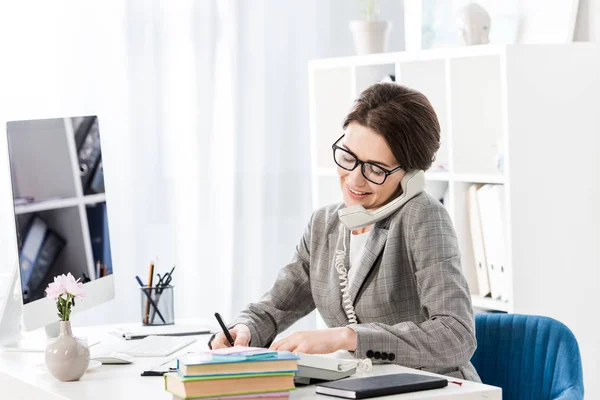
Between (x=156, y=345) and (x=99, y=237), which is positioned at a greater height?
(x=99, y=237)

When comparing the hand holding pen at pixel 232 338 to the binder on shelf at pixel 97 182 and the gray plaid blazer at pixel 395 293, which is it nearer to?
the gray plaid blazer at pixel 395 293

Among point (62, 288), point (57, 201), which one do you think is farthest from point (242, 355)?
point (57, 201)

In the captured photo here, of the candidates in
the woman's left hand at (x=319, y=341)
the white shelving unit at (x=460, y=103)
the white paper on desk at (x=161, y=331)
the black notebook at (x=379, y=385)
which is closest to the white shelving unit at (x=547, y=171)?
the white shelving unit at (x=460, y=103)

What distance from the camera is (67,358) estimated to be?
6.01 feet

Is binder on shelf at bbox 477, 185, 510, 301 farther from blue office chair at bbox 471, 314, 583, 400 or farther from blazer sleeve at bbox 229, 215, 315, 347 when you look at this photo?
blazer sleeve at bbox 229, 215, 315, 347

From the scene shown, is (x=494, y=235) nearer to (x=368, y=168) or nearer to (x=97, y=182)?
(x=368, y=168)

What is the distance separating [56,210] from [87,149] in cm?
21

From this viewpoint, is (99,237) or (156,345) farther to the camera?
(99,237)

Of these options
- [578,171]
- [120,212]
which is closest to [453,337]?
[578,171]

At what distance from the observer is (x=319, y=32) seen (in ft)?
13.8

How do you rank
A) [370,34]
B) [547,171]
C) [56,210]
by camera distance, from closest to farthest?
[56,210]
[547,171]
[370,34]

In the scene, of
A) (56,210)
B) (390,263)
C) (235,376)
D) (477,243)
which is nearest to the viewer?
(235,376)

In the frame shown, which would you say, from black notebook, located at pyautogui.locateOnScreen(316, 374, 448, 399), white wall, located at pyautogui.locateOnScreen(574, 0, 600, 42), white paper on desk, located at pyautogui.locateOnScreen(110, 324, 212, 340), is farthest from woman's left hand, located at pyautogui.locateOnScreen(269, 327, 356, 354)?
white wall, located at pyautogui.locateOnScreen(574, 0, 600, 42)

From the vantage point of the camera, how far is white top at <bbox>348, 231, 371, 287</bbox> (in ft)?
6.70
